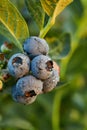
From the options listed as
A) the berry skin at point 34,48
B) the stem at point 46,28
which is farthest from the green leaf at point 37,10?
the berry skin at point 34,48

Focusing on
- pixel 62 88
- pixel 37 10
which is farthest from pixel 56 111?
pixel 37 10

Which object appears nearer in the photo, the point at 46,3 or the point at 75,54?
the point at 46,3

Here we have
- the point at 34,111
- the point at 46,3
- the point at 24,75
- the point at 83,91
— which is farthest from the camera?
the point at 83,91

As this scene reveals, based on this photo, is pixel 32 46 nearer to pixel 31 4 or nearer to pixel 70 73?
pixel 31 4

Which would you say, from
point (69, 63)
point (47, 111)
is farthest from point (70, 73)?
point (47, 111)

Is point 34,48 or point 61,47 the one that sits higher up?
point 34,48

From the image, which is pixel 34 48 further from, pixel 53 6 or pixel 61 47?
pixel 61 47

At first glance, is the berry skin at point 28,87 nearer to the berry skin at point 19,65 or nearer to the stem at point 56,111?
the berry skin at point 19,65
